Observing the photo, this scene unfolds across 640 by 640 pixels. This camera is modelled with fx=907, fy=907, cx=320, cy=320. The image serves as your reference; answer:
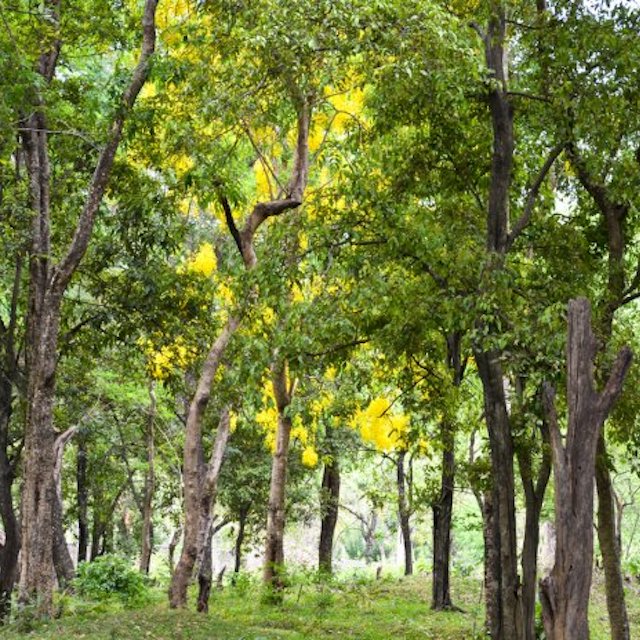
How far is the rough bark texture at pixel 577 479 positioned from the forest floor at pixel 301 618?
14.2 ft

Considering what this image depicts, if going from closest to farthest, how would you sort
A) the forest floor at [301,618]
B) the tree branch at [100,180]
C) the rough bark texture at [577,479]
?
the rough bark texture at [577,479] → the forest floor at [301,618] → the tree branch at [100,180]

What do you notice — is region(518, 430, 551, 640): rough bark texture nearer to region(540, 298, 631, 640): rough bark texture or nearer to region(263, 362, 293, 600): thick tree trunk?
region(540, 298, 631, 640): rough bark texture

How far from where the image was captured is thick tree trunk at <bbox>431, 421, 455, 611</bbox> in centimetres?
1599

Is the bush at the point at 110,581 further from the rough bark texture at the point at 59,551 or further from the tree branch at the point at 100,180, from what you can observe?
the tree branch at the point at 100,180

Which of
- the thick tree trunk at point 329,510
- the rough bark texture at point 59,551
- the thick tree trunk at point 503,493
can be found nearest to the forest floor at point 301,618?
the thick tree trunk at point 503,493

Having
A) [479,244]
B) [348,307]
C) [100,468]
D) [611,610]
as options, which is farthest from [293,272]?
[100,468]

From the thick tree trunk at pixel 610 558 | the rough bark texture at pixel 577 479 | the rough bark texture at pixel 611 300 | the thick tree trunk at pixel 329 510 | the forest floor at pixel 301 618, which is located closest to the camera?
the rough bark texture at pixel 577 479

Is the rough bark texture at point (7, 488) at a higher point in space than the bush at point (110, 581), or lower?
higher

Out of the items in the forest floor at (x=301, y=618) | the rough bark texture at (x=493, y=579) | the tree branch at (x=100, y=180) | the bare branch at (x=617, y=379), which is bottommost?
the forest floor at (x=301, y=618)

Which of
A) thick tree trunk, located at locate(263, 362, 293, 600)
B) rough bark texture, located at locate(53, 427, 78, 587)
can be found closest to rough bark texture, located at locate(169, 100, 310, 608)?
thick tree trunk, located at locate(263, 362, 293, 600)

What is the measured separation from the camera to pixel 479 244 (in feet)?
35.5

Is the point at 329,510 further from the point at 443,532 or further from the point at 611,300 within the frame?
the point at 611,300

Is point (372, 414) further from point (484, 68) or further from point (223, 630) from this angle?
point (484, 68)

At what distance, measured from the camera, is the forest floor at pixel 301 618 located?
10797 millimetres
